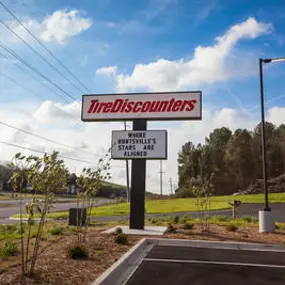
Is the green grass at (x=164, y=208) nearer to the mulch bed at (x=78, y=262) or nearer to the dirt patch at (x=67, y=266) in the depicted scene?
the mulch bed at (x=78, y=262)

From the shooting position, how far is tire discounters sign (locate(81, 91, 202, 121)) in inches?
558

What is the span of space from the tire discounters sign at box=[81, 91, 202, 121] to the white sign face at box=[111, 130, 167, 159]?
702 mm

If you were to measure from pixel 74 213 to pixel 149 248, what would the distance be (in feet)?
23.7

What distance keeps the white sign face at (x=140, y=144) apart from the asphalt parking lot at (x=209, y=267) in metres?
5.13

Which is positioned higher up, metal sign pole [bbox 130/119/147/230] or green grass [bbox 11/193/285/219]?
metal sign pole [bbox 130/119/147/230]

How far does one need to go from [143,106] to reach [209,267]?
27.8 feet

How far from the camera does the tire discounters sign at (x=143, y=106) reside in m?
14.2

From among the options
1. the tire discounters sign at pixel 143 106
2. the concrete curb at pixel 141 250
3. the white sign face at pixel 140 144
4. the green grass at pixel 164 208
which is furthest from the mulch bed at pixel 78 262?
the green grass at pixel 164 208

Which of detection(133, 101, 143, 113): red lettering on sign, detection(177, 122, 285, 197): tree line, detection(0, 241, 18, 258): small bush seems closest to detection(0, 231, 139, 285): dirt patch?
detection(0, 241, 18, 258): small bush

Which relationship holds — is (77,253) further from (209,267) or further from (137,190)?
(137,190)

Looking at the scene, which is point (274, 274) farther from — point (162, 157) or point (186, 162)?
point (186, 162)

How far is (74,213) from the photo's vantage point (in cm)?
1616

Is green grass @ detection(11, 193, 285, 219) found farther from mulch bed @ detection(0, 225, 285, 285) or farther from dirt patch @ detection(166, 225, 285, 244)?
mulch bed @ detection(0, 225, 285, 285)

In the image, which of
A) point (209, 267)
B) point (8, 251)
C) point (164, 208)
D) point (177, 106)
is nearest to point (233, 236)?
point (209, 267)
